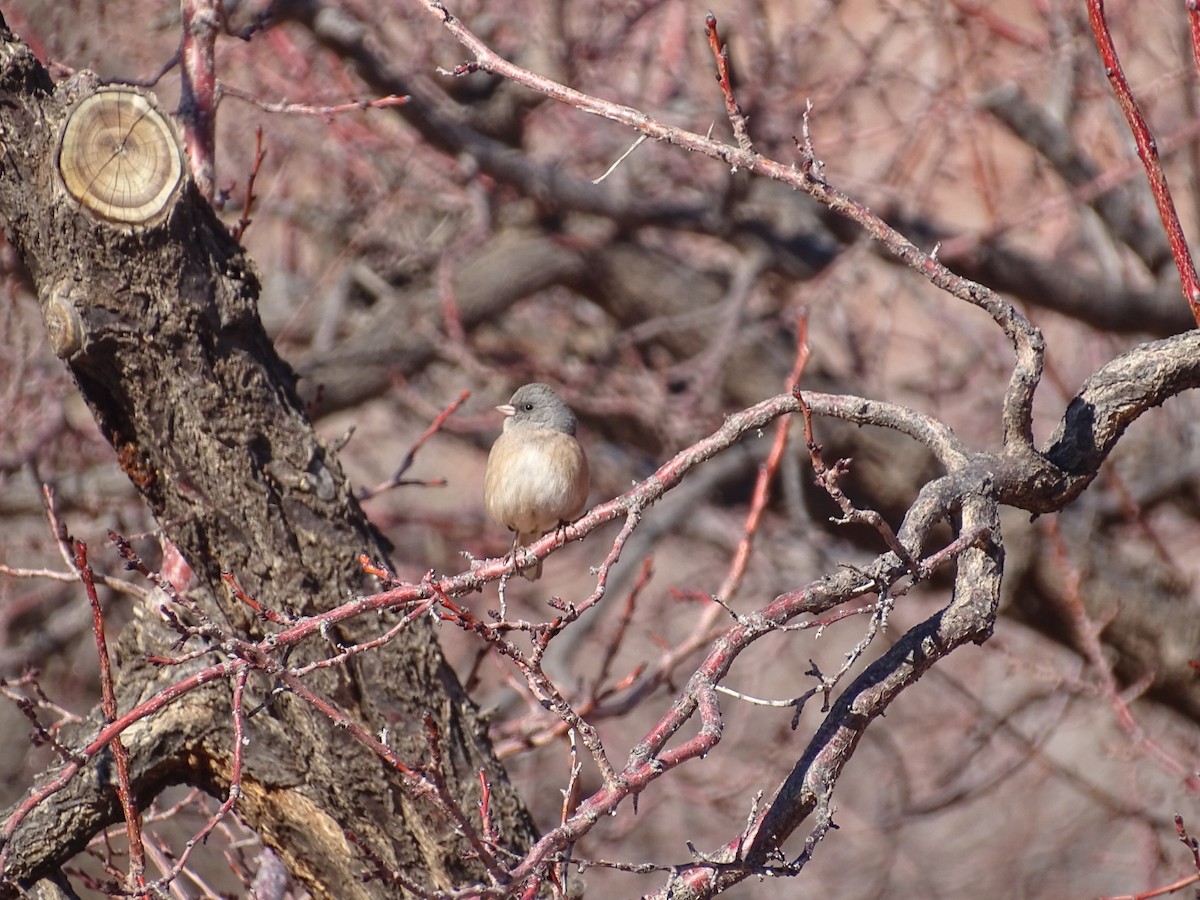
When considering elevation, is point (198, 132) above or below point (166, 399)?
above

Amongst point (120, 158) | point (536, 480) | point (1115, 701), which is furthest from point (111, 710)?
point (1115, 701)

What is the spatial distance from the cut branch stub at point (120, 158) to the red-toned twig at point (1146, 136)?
146 cm

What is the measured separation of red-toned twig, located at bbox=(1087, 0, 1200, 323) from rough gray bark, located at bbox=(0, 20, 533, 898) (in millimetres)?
1474

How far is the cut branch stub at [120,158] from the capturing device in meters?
2.17

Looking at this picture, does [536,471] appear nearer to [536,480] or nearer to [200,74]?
[536,480]

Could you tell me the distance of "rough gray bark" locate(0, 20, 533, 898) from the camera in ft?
7.34

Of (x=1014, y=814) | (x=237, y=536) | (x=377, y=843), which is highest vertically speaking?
(x=1014, y=814)

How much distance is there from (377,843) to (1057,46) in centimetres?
439

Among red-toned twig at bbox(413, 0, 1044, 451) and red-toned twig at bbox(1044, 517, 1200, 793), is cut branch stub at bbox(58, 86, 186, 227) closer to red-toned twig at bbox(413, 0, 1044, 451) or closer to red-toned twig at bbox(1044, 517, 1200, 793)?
red-toned twig at bbox(413, 0, 1044, 451)

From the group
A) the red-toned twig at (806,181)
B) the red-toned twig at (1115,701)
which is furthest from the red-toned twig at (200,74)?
the red-toned twig at (1115,701)

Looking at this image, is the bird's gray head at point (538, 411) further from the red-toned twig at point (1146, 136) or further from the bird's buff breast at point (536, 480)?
the red-toned twig at point (1146, 136)

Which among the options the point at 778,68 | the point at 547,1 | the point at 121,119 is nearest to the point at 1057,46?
the point at 778,68

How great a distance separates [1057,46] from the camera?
537 centimetres

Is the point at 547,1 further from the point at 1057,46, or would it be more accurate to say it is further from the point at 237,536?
the point at 237,536
